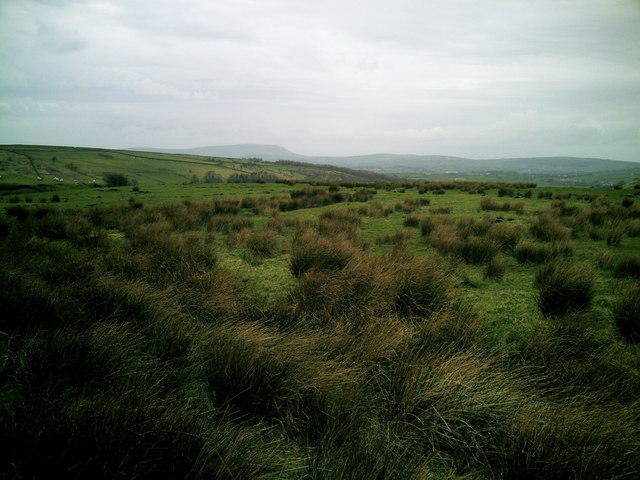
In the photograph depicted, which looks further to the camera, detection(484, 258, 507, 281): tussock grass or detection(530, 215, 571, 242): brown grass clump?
detection(530, 215, 571, 242): brown grass clump

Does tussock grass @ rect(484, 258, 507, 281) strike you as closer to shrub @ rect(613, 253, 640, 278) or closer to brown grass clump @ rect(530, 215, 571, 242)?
shrub @ rect(613, 253, 640, 278)

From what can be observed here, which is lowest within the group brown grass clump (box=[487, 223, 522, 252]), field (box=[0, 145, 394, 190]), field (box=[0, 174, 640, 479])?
field (box=[0, 174, 640, 479])

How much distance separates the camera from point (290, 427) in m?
2.43

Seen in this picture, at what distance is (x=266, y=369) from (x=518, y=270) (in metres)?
6.13

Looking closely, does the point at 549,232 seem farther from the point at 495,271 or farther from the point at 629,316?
the point at 629,316

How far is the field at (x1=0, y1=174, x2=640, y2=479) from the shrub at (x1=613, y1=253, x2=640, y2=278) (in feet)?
0.08

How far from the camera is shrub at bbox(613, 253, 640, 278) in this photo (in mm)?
5875

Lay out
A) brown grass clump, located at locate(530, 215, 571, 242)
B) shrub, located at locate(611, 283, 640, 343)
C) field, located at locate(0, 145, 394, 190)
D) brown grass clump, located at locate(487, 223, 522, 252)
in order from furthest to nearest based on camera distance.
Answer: field, located at locate(0, 145, 394, 190) → brown grass clump, located at locate(530, 215, 571, 242) → brown grass clump, located at locate(487, 223, 522, 252) → shrub, located at locate(611, 283, 640, 343)

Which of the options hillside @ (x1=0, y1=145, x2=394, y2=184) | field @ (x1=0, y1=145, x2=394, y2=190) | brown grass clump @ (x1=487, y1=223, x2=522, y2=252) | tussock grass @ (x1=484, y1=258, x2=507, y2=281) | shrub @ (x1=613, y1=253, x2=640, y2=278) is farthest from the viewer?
hillside @ (x1=0, y1=145, x2=394, y2=184)

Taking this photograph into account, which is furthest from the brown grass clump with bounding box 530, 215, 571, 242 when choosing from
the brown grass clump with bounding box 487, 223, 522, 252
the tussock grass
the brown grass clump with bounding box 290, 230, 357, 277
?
the brown grass clump with bounding box 290, 230, 357, 277

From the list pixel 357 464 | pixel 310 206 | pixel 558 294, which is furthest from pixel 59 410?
pixel 310 206

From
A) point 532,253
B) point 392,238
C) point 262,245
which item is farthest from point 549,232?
point 262,245

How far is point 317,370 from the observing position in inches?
111

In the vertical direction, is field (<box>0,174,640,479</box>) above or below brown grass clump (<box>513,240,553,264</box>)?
below
